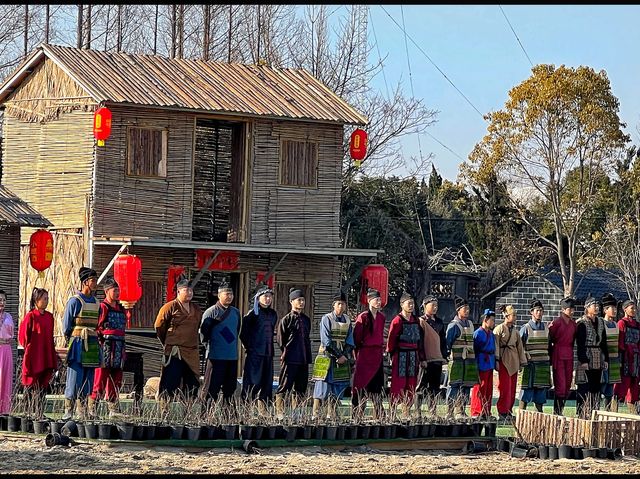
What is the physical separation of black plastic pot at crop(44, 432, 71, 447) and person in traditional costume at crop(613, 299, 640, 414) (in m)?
8.51

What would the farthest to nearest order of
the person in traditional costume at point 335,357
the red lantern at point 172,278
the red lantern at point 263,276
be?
the red lantern at point 263,276 → the red lantern at point 172,278 → the person in traditional costume at point 335,357

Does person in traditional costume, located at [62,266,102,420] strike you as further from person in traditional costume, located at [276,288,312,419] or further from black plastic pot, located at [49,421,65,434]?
person in traditional costume, located at [276,288,312,419]

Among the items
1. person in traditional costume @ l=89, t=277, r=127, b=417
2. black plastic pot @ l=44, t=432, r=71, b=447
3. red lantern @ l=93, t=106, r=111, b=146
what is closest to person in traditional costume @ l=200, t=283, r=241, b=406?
person in traditional costume @ l=89, t=277, r=127, b=417

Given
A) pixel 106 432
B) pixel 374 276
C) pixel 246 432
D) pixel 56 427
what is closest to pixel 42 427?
pixel 56 427

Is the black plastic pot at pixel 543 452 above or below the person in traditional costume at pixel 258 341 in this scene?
below

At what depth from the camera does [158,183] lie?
24.2 m

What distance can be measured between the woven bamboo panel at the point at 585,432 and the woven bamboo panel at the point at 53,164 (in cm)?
1119

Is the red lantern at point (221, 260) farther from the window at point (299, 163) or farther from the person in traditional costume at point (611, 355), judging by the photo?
the person in traditional costume at point (611, 355)

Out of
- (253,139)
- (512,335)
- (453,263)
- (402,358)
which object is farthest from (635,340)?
(453,263)

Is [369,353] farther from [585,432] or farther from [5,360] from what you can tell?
[5,360]

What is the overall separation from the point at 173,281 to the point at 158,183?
168 centimetres

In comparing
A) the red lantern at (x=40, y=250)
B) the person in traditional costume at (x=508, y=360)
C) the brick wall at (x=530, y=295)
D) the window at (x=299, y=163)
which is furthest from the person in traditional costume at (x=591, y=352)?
the brick wall at (x=530, y=295)

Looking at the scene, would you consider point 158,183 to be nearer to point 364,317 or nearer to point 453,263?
point 364,317

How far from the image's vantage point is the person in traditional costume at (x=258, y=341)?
54.5 feet
